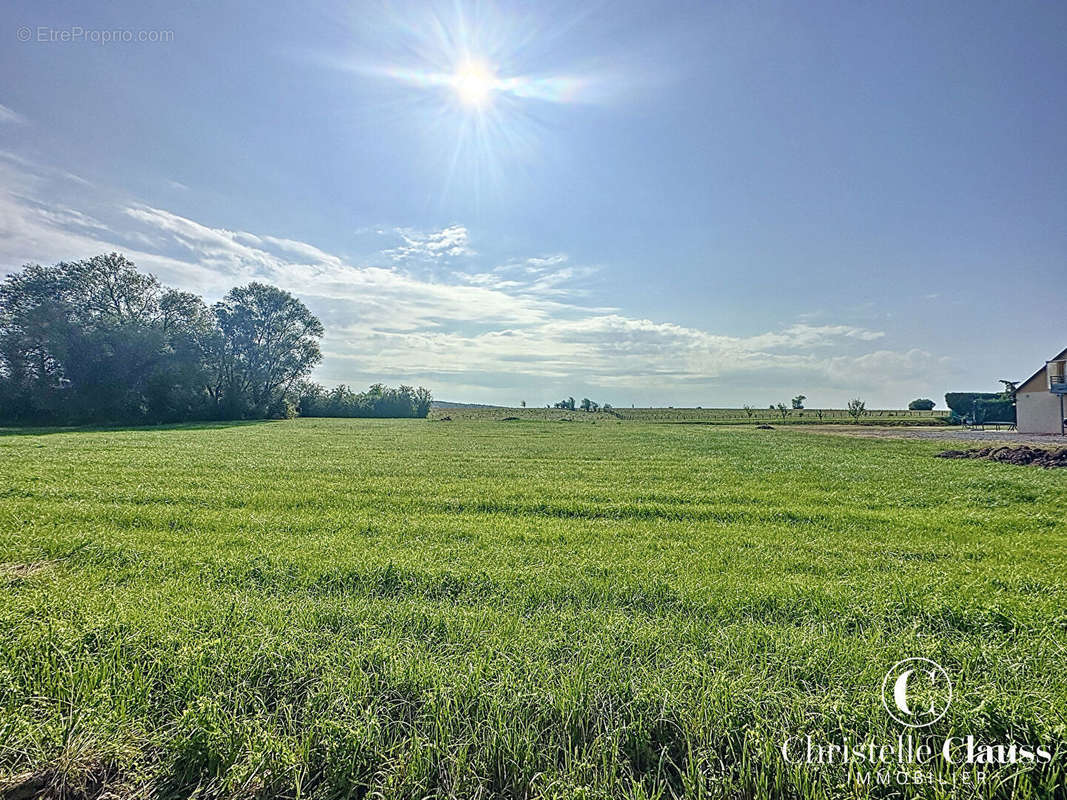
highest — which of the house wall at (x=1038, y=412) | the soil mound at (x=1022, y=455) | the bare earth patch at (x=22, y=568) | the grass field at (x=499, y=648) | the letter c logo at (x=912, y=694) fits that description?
the house wall at (x=1038, y=412)

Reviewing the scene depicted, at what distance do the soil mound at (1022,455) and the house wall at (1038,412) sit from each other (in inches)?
1080

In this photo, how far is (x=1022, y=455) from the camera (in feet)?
50.7

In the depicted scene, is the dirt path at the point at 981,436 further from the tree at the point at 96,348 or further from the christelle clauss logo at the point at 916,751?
the tree at the point at 96,348

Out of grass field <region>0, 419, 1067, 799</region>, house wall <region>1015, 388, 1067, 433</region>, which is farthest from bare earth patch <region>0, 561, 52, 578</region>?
house wall <region>1015, 388, 1067, 433</region>

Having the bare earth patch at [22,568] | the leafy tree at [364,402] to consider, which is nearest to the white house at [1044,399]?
the bare earth patch at [22,568]

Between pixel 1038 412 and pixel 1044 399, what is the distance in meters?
1.13

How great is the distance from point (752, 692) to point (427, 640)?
2173 millimetres

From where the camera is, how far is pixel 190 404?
45625mm

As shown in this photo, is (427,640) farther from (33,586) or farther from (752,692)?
(33,586)

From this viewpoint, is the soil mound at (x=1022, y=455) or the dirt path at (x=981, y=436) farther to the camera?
the dirt path at (x=981, y=436)

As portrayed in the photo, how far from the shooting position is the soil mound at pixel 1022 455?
14.6m

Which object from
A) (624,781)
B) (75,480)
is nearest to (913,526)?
(624,781)

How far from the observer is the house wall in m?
34.6

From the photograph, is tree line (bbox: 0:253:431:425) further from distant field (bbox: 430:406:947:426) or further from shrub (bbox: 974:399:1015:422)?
shrub (bbox: 974:399:1015:422)
